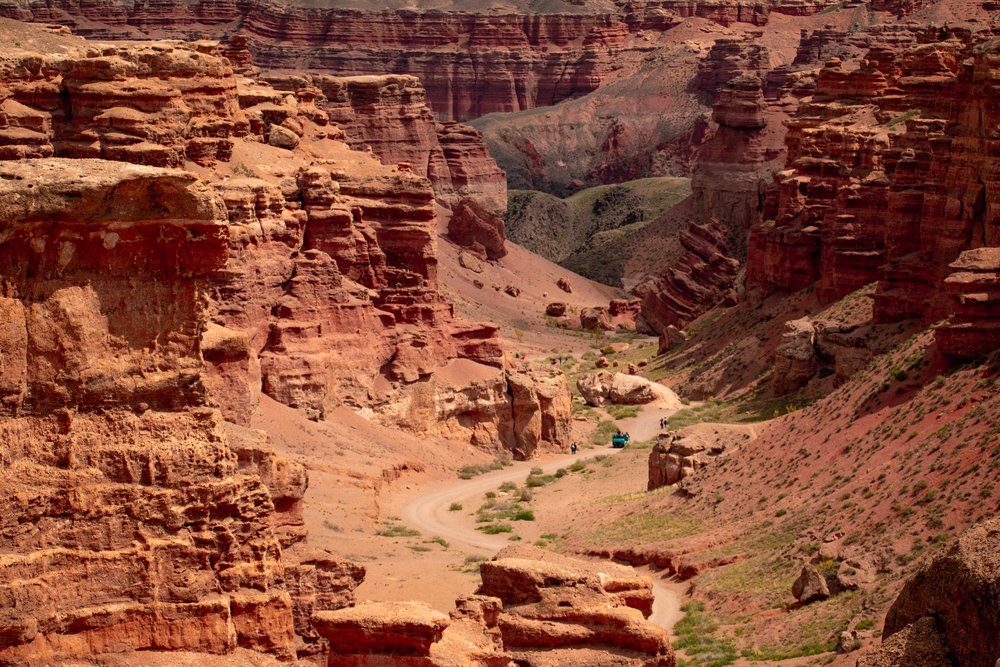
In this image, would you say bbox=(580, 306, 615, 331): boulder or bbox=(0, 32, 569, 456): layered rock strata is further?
bbox=(580, 306, 615, 331): boulder

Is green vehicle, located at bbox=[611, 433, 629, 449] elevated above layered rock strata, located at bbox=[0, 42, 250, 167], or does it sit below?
below

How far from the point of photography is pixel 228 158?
54.1 m

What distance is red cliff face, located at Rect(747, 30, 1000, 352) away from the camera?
169ft

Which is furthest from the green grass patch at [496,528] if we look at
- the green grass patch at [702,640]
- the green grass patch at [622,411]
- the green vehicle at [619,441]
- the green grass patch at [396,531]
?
the green grass patch at [622,411]

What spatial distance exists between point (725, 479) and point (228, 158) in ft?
63.7

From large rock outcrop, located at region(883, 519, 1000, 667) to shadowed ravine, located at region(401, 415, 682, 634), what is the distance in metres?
13.4

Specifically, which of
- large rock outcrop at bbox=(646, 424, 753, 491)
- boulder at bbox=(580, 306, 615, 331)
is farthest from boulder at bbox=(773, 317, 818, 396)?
boulder at bbox=(580, 306, 615, 331)

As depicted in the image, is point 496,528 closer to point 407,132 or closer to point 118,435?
point 118,435

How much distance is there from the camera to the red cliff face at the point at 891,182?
51.6 metres

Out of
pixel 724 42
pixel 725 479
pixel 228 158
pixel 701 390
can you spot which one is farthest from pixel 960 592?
pixel 724 42

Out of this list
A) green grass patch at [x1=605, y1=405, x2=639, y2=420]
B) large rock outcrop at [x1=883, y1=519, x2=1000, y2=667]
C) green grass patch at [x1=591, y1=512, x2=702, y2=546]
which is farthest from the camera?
green grass patch at [x1=605, y1=405, x2=639, y2=420]

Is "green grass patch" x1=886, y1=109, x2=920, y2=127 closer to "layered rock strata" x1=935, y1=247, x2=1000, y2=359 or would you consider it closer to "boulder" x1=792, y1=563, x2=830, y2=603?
"layered rock strata" x1=935, y1=247, x2=1000, y2=359

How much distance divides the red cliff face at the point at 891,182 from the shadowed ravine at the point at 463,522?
9925 mm

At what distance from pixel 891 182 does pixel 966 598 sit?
42.8 metres
